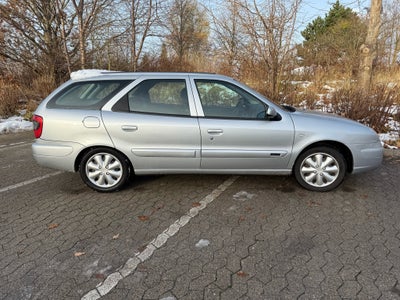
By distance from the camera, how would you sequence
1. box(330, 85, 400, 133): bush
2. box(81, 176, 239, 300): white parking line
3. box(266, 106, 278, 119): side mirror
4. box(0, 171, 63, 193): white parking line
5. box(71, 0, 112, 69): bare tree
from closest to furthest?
box(81, 176, 239, 300): white parking line → box(266, 106, 278, 119): side mirror → box(0, 171, 63, 193): white parking line → box(330, 85, 400, 133): bush → box(71, 0, 112, 69): bare tree

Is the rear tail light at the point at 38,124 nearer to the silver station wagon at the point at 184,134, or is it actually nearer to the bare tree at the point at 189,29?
the silver station wagon at the point at 184,134

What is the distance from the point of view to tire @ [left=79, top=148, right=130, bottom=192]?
3631mm

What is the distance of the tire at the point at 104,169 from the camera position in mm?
3631

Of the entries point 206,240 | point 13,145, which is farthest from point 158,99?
point 13,145

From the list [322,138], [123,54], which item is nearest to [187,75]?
[322,138]

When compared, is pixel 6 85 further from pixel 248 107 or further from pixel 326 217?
pixel 326 217

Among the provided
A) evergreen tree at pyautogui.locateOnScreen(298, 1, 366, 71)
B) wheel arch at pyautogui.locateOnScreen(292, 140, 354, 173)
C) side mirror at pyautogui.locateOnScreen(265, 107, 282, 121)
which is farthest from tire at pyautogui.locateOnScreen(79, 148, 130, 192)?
evergreen tree at pyautogui.locateOnScreen(298, 1, 366, 71)

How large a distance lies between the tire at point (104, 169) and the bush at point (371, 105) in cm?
575

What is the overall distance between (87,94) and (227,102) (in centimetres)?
186

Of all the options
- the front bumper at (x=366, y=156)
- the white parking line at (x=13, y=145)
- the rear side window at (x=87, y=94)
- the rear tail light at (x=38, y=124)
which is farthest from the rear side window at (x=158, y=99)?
the white parking line at (x=13, y=145)

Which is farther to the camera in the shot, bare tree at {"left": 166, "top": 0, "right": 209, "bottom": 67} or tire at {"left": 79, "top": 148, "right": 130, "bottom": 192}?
bare tree at {"left": 166, "top": 0, "right": 209, "bottom": 67}

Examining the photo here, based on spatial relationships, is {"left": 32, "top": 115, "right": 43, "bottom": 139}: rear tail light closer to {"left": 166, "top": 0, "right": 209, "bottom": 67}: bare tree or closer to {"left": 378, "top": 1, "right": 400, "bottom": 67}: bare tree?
{"left": 378, "top": 1, "right": 400, "bottom": 67}: bare tree

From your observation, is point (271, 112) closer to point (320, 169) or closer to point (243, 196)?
point (320, 169)

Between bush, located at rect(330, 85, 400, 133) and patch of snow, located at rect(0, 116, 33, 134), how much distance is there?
910 cm
